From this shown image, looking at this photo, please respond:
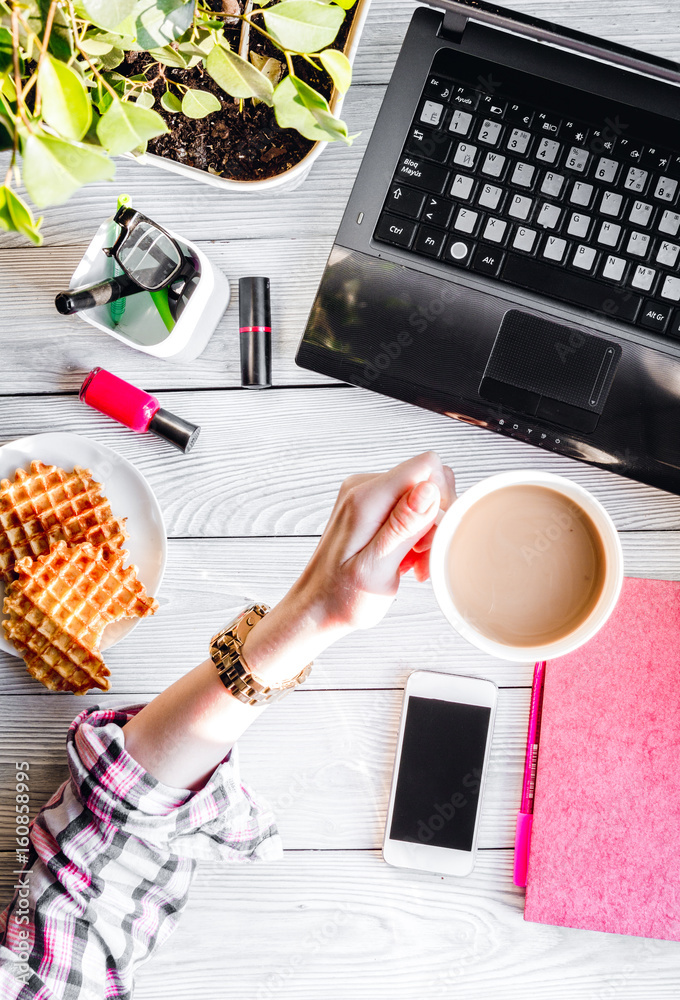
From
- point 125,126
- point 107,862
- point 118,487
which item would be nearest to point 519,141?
point 125,126

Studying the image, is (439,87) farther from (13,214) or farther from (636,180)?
(13,214)

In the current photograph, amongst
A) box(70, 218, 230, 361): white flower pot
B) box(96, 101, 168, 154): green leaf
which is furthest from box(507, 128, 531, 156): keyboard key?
box(96, 101, 168, 154): green leaf

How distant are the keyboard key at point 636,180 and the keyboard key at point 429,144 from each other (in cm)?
17

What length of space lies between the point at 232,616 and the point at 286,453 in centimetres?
20

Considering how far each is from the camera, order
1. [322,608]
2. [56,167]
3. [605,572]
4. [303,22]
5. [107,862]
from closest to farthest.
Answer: [56,167]
[303,22]
[605,572]
[322,608]
[107,862]

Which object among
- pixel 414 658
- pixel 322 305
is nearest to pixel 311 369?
pixel 322 305

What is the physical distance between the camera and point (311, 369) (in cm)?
76

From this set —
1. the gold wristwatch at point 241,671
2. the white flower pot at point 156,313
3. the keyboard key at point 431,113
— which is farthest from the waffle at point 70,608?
the keyboard key at point 431,113

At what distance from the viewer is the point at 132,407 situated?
0.79 metres

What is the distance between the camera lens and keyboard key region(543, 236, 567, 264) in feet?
2.18

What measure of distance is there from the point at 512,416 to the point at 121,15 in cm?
50

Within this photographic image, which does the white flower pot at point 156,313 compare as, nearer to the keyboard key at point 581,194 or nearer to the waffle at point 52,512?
the waffle at point 52,512

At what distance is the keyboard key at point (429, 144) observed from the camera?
664mm

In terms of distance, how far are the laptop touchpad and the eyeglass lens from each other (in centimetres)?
35
